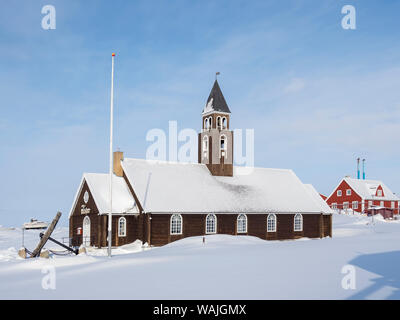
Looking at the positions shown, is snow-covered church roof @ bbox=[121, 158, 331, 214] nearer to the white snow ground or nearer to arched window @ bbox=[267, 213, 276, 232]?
arched window @ bbox=[267, 213, 276, 232]

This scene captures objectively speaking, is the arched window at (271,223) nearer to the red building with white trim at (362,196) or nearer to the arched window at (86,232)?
the arched window at (86,232)

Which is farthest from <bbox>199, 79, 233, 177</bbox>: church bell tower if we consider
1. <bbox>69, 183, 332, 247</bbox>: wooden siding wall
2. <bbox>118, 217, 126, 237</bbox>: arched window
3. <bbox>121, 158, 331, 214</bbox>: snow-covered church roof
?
<bbox>118, 217, 126, 237</bbox>: arched window

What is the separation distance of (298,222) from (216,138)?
1246cm

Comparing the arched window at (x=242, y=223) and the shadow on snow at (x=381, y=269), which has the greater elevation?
the shadow on snow at (x=381, y=269)

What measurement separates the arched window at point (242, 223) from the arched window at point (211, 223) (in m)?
2.65

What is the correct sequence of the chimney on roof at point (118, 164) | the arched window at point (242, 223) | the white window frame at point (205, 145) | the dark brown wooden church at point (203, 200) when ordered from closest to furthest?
the dark brown wooden church at point (203, 200), the arched window at point (242, 223), the chimney on roof at point (118, 164), the white window frame at point (205, 145)

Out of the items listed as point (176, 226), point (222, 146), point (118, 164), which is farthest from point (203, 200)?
point (118, 164)

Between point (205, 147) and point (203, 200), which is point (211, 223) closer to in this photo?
point (203, 200)

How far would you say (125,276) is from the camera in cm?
1683

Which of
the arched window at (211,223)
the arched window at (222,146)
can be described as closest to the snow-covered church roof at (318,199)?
the arched window at (222,146)

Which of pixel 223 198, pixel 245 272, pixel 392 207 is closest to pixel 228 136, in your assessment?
pixel 223 198

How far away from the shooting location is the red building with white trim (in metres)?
81.6

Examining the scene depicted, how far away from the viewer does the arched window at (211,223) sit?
127 ft
